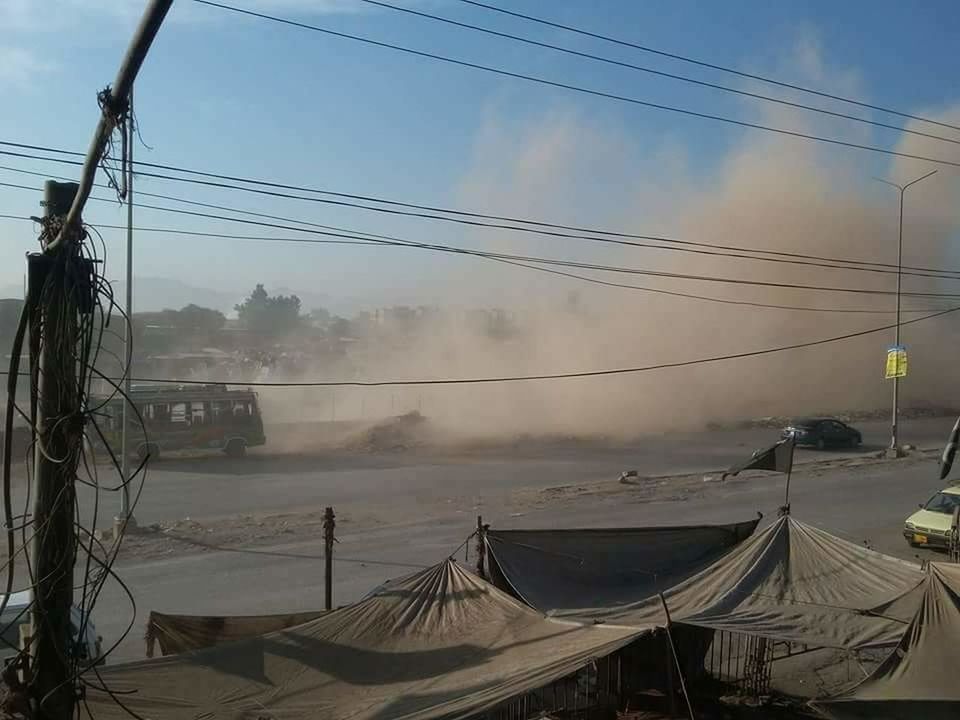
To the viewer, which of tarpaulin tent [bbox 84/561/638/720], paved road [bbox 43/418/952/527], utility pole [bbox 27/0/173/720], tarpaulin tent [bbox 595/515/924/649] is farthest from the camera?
paved road [bbox 43/418/952/527]

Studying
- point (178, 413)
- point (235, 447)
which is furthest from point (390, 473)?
point (178, 413)

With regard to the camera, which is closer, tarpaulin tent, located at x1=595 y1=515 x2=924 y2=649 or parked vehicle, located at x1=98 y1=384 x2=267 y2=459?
tarpaulin tent, located at x1=595 y1=515 x2=924 y2=649

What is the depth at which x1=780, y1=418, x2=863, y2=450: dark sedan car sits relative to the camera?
31.1m

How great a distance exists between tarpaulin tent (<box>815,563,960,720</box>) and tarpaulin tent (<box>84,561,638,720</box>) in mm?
1884

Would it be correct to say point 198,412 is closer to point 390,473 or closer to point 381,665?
point 390,473

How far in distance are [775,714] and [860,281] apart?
4010 cm

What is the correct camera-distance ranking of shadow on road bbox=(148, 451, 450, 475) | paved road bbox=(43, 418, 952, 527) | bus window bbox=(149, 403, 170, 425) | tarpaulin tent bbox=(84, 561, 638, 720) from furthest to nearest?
1. bus window bbox=(149, 403, 170, 425)
2. shadow on road bbox=(148, 451, 450, 475)
3. paved road bbox=(43, 418, 952, 527)
4. tarpaulin tent bbox=(84, 561, 638, 720)

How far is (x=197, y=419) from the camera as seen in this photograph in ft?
88.9

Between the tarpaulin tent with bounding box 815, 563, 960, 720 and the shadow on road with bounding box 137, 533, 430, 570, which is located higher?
the tarpaulin tent with bounding box 815, 563, 960, 720

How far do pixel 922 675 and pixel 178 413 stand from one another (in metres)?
24.4

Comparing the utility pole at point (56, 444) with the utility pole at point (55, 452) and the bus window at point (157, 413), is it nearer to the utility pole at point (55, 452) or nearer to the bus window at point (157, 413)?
the utility pole at point (55, 452)

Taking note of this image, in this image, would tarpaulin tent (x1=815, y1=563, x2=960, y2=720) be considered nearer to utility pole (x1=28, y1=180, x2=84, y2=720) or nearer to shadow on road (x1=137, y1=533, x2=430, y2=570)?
utility pole (x1=28, y1=180, x2=84, y2=720)

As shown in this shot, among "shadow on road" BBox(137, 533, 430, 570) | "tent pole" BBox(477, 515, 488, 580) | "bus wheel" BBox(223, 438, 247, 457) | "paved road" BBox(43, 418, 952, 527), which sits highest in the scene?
"tent pole" BBox(477, 515, 488, 580)

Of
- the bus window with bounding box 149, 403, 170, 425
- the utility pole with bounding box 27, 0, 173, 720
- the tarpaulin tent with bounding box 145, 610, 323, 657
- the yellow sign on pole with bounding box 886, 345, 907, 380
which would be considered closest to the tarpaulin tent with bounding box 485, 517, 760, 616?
the tarpaulin tent with bounding box 145, 610, 323, 657
